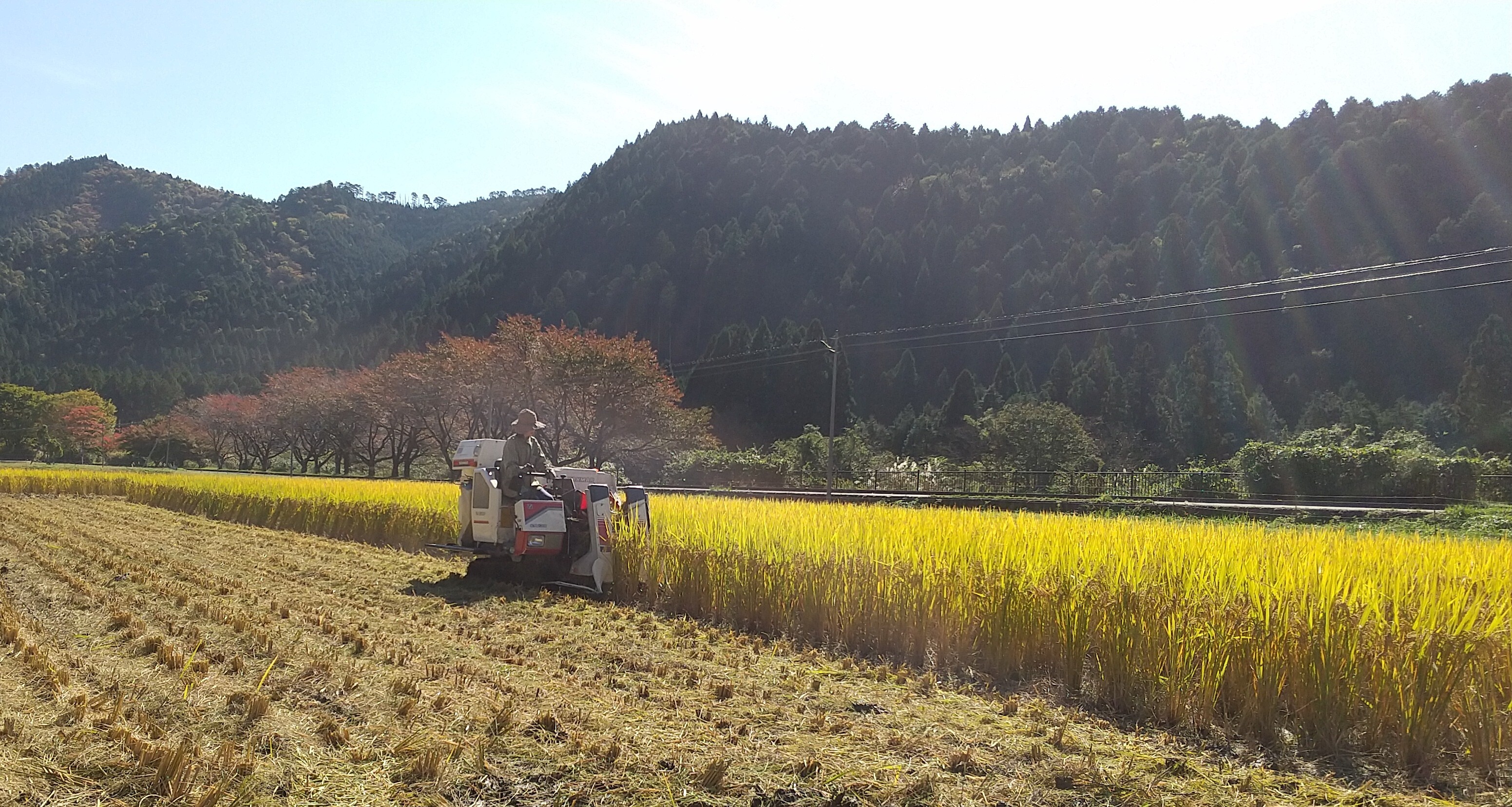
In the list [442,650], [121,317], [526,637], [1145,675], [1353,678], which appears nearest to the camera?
[1353,678]

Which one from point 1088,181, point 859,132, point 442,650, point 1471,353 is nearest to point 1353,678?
point 442,650

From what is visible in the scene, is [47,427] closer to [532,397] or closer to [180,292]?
[532,397]

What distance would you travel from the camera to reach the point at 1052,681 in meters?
4.95

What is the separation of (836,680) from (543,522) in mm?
4029

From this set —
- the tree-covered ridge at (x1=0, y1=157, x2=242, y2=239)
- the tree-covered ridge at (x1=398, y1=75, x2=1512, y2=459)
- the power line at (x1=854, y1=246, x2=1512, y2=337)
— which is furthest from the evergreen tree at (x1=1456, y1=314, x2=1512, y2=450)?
the tree-covered ridge at (x1=0, y1=157, x2=242, y2=239)

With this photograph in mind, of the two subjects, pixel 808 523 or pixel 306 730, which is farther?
pixel 808 523

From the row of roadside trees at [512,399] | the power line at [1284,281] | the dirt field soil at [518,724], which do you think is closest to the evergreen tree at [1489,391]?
the power line at [1284,281]

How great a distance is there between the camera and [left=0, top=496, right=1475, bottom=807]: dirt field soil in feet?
10.9

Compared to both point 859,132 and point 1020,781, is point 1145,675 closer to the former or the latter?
point 1020,781

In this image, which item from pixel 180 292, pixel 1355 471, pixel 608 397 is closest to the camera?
pixel 1355 471

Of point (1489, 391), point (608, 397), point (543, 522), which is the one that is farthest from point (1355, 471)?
point (1489, 391)

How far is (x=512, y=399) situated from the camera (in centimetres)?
3828

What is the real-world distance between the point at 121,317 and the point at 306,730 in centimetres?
14090

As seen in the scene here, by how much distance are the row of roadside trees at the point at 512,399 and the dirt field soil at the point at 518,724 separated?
76.5ft
